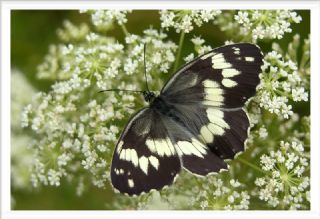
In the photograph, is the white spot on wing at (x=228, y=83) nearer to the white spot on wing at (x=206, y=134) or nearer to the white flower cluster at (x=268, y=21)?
the white spot on wing at (x=206, y=134)

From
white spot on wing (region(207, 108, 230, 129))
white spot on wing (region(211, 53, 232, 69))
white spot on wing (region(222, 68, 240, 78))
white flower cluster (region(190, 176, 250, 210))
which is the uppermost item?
white spot on wing (region(211, 53, 232, 69))

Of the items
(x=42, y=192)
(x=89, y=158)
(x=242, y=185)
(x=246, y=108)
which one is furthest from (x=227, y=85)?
(x=42, y=192)

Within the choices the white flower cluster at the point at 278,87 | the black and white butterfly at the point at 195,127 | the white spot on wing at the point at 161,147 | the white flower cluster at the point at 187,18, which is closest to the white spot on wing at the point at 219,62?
the black and white butterfly at the point at 195,127

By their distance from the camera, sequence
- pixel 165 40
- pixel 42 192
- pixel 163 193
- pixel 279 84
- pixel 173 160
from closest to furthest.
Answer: pixel 173 160 < pixel 279 84 < pixel 163 193 < pixel 165 40 < pixel 42 192

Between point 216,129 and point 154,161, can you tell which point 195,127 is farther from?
point 154,161

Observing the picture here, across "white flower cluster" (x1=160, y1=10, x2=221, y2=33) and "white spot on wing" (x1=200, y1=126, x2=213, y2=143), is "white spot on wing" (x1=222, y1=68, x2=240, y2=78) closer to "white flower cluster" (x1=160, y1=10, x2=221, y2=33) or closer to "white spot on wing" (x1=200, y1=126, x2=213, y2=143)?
"white spot on wing" (x1=200, y1=126, x2=213, y2=143)

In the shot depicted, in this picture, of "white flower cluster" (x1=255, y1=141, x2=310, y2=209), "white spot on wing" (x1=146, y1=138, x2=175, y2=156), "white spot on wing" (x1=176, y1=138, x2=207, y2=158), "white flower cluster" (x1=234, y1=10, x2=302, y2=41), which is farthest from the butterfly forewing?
"white flower cluster" (x1=255, y1=141, x2=310, y2=209)
